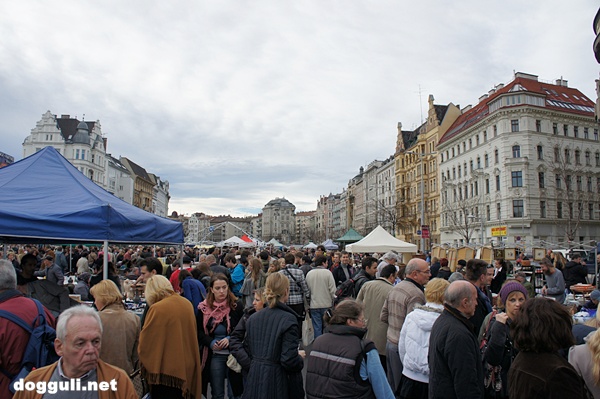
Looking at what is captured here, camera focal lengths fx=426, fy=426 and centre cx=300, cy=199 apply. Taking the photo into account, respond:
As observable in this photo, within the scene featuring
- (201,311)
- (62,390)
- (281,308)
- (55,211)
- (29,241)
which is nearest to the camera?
(62,390)

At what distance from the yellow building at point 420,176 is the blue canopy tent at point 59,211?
5215cm

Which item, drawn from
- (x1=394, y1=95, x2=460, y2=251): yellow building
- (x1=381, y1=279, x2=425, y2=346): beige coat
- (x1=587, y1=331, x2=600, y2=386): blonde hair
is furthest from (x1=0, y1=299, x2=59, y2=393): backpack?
(x1=394, y1=95, x2=460, y2=251): yellow building

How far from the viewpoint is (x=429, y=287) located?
4.75 meters

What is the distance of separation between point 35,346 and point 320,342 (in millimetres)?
2382

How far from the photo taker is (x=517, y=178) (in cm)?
4541

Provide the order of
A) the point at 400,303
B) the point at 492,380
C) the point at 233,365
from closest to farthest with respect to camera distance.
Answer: the point at 492,380 < the point at 233,365 < the point at 400,303

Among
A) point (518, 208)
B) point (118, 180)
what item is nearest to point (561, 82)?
point (518, 208)

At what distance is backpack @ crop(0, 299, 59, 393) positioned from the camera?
3512 mm

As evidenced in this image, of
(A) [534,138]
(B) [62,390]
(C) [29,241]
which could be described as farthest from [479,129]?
(B) [62,390]

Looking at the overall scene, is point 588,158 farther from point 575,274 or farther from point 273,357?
point 273,357

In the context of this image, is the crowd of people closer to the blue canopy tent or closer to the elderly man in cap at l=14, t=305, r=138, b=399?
the elderly man in cap at l=14, t=305, r=138, b=399

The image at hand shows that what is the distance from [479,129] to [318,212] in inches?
5413

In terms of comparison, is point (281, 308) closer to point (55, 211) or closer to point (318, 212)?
point (55, 211)

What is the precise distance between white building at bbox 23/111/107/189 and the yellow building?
53117 mm
